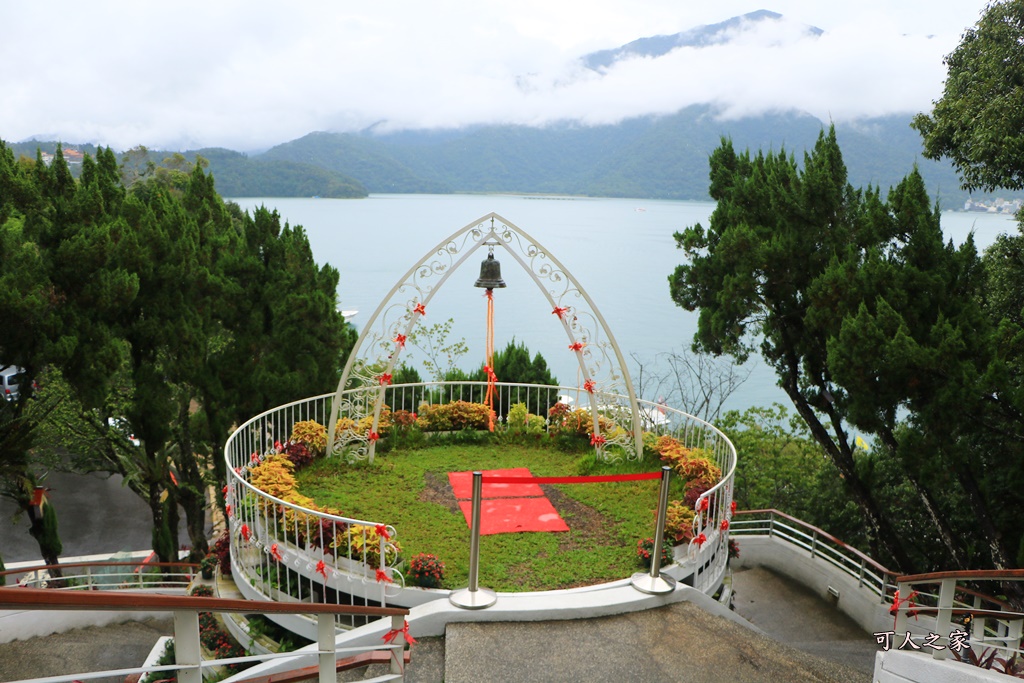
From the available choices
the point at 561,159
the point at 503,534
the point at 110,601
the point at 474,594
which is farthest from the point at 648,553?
the point at 561,159

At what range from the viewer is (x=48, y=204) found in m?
9.67

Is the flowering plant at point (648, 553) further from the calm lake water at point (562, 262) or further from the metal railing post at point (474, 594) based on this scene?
the calm lake water at point (562, 262)

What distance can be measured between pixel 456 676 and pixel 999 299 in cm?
720

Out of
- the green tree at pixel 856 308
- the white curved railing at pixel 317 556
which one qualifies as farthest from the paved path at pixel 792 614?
the white curved railing at pixel 317 556

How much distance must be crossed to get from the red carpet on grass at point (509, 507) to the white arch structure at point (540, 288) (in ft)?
4.40

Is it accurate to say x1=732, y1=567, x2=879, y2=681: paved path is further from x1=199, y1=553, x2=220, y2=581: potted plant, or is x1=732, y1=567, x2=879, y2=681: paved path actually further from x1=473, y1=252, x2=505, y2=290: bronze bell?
x1=199, y1=553, x2=220, y2=581: potted plant

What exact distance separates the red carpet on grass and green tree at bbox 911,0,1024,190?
19.7ft

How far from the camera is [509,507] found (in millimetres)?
8125

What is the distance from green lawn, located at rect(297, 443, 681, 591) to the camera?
21.9ft

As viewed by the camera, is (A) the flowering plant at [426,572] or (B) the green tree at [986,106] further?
(B) the green tree at [986,106]

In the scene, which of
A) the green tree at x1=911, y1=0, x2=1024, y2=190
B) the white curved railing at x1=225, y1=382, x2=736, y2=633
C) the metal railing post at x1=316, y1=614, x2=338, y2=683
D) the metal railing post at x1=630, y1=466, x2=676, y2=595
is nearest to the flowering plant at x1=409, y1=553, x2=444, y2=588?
the white curved railing at x1=225, y1=382, x2=736, y2=633

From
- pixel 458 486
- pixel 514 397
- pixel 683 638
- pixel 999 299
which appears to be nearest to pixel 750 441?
pixel 514 397

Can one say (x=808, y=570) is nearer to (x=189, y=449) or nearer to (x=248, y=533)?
(x=248, y=533)

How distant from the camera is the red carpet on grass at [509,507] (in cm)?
764
